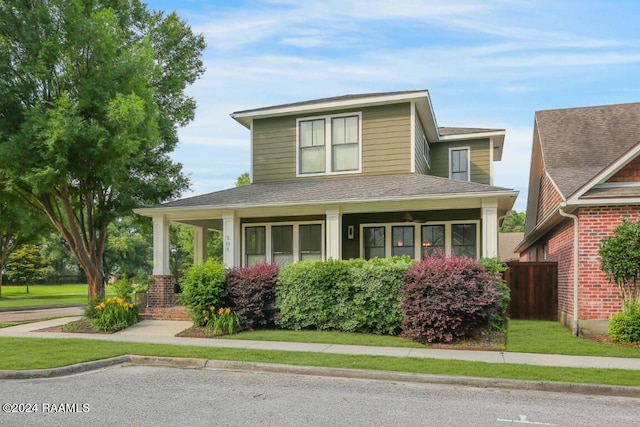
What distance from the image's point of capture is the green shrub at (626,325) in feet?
31.8

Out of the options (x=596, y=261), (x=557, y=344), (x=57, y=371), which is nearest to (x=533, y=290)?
(x=596, y=261)

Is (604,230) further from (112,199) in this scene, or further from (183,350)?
(112,199)

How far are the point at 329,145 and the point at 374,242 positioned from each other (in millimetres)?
3296

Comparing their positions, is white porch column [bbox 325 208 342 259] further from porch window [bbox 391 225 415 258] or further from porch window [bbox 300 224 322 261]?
porch window [bbox 391 225 415 258]

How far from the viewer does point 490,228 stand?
12.2m

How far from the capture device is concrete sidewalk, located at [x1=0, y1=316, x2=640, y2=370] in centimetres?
829

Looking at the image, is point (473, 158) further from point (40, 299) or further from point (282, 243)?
point (40, 299)

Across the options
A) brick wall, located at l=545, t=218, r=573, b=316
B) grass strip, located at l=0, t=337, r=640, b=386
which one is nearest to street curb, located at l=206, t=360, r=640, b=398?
grass strip, located at l=0, t=337, r=640, b=386

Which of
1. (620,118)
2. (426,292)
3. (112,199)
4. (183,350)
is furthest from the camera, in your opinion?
(112,199)

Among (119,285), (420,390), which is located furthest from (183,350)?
(119,285)

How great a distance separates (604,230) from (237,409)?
8675 millimetres

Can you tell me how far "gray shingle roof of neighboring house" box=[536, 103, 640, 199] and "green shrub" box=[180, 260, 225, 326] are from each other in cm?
859

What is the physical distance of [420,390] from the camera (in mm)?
6906

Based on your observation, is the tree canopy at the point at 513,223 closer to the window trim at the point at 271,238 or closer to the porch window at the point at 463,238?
the porch window at the point at 463,238
